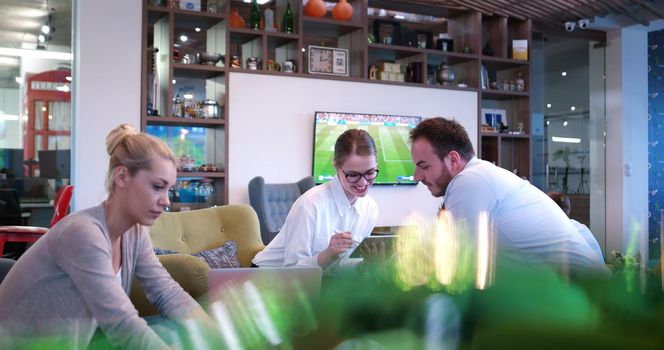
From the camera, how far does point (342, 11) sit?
24.9 feet

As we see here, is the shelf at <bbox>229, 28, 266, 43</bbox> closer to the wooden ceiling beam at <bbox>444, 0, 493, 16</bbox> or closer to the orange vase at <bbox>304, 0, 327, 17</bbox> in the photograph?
the orange vase at <bbox>304, 0, 327, 17</bbox>

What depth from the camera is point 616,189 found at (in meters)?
9.60

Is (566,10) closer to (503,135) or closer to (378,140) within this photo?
(503,135)

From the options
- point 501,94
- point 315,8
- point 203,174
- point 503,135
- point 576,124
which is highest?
point 315,8

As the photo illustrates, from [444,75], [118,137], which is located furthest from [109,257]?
[444,75]

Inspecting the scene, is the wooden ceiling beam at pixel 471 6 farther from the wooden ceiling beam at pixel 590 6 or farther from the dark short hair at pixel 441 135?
the dark short hair at pixel 441 135

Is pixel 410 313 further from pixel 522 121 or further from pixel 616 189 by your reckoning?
pixel 616 189

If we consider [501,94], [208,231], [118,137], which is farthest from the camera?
[501,94]

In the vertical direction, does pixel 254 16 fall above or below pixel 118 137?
above

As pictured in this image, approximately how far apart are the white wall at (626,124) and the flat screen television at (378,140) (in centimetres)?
317

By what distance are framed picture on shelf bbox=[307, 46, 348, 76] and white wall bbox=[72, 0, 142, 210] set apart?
183cm

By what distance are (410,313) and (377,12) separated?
8.22 metres

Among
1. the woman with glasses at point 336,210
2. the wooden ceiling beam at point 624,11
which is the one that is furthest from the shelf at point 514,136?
the woman with glasses at point 336,210

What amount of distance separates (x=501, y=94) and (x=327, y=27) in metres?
2.44
